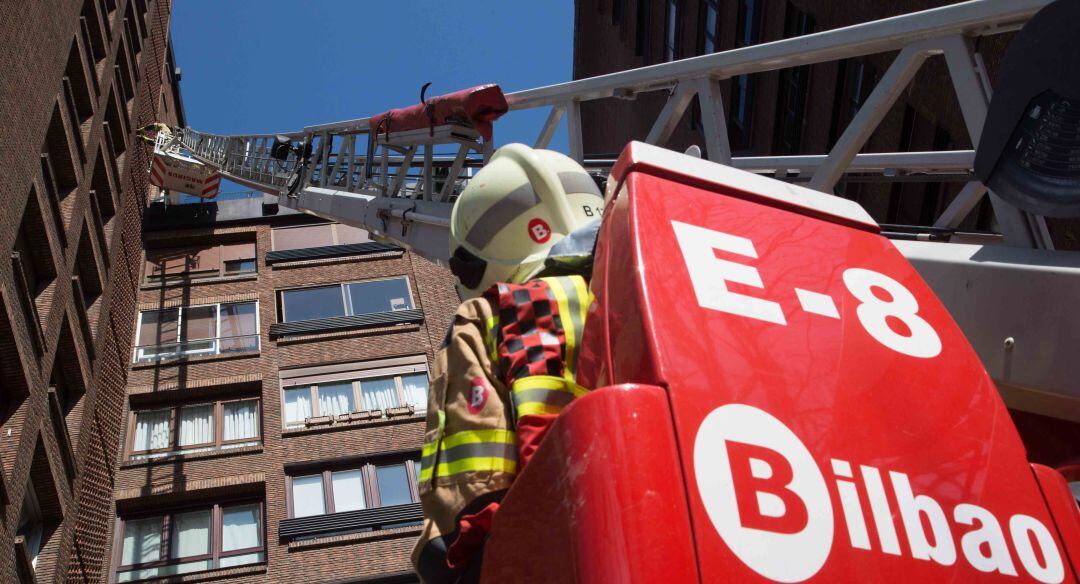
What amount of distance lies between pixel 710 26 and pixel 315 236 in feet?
36.7

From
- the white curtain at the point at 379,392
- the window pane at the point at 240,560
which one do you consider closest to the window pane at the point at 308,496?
the window pane at the point at 240,560

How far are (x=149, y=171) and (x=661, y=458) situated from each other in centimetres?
2843

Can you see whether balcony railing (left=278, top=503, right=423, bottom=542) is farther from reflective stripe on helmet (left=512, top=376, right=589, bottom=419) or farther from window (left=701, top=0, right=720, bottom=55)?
reflective stripe on helmet (left=512, top=376, right=589, bottom=419)

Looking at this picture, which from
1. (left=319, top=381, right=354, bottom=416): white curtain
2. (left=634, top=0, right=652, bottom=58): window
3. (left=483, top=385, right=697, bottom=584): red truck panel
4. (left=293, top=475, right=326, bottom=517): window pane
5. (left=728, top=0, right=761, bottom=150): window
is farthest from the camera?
(left=634, top=0, right=652, bottom=58): window

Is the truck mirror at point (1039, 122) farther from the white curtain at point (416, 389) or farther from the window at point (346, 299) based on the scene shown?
the window at point (346, 299)

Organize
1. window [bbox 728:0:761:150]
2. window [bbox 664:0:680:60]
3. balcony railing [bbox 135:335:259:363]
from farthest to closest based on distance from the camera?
window [bbox 664:0:680:60] < balcony railing [bbox 135:335:259:363] < window [bbox 728:0:761:150]

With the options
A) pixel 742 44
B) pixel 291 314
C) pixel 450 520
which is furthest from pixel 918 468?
pixel 291 314

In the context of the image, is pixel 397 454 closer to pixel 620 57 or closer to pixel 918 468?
pixel 620 57

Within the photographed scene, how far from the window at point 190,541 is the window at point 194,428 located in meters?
1.46

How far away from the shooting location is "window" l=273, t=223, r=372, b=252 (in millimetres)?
29359

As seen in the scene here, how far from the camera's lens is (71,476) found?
55.2 ft

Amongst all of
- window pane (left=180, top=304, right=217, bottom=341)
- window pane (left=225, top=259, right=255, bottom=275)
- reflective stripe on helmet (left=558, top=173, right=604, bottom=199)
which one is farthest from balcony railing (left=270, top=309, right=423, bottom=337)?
reflective stripe on helmet (left=558, top=173, right=604, bottom=199)

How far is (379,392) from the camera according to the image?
25344 millimetres

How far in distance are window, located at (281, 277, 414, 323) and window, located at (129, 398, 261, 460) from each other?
3.03 meters
